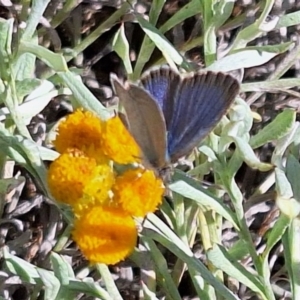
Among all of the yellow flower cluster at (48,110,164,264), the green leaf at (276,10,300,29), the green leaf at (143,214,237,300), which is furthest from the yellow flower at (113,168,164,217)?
the green leaf at (276,10,300,29)

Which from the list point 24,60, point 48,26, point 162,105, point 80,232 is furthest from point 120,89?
point 48,26

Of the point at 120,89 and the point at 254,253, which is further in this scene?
the point at 254,253

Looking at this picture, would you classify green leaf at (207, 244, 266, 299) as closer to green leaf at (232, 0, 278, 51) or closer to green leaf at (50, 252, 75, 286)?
green leaf at (50, 252, 75, 286)

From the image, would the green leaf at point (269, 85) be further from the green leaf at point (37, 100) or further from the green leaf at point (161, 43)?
the green leaf at point (37, 100)

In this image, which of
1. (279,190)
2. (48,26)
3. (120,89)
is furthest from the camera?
(48,26)

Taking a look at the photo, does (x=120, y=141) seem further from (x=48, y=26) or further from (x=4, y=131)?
(x=48, y=26)

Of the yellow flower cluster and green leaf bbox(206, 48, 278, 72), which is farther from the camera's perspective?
green leaf bbox(206, 48, 278, 72)

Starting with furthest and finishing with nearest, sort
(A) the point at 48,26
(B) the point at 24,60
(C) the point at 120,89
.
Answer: (A) the point at 48,26, (B) the point at 24,60, (C) the point at 120,89
